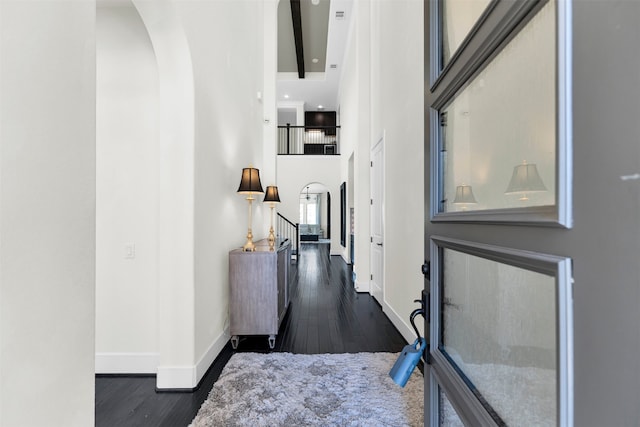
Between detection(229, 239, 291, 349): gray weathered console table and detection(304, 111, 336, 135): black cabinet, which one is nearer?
detection(229, 239, 291, 349): gray weathered console table

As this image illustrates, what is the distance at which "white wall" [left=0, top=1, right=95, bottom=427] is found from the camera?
900mm

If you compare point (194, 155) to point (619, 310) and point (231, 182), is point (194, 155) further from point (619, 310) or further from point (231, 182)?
point (619, 310)

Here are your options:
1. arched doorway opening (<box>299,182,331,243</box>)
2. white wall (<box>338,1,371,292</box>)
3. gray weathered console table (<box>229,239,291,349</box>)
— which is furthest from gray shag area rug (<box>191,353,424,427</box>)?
arched doorway opening (<box>299,182,331,243</box>)

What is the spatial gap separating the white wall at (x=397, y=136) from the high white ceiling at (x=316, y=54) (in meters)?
1.64

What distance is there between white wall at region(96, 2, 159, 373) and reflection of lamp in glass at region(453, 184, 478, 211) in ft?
7.37

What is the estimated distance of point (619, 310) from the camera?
0.44m

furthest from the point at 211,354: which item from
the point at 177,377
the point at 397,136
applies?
the point at 397,136

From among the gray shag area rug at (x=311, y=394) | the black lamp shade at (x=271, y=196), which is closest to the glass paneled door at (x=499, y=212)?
the gray shag area rug at (x=311, y=394)

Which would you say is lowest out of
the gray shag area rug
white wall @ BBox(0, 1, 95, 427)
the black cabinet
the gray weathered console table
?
the gray shag area rug

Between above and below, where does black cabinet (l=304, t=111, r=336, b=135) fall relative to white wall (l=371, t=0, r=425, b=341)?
above

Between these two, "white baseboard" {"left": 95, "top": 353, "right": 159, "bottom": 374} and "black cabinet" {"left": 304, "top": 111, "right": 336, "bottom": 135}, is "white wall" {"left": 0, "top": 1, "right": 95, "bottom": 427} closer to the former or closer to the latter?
"white baseboard" {"left": 95, "top": 353, "right": 159, "bottom": 374}

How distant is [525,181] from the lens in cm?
67

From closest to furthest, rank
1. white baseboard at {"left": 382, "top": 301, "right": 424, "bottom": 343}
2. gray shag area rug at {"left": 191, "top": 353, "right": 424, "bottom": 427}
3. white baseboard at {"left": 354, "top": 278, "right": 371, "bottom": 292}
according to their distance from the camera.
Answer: gray shag area rug at {"left": 191, "top": 353, "right": 424, "bottom": 427}, white baseboard at {"left": 382, "top": 301, "right": 424, "bottom": 343}, white baseboard at {"left": 354, "top": 278, "right": 371, "bottom": 292}

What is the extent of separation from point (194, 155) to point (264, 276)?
1271 mm
